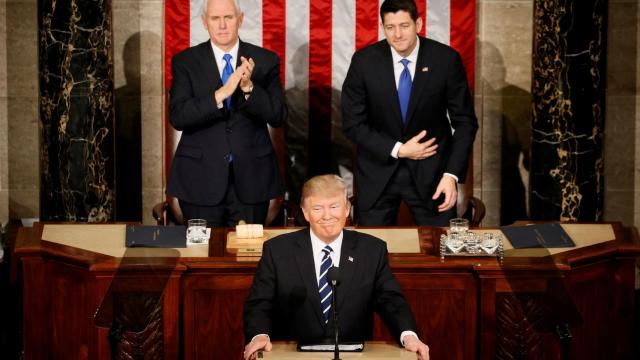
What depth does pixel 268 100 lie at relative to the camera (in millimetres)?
5367

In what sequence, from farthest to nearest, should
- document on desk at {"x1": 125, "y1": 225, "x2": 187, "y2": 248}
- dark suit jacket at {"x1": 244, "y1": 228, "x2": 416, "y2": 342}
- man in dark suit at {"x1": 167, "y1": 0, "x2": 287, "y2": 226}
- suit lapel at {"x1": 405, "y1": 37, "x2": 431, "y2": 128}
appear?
suit lapel at {"x1": 405, "y1": 37, "x2": 431, "y2": 128}
man in dark suit at {"x1": 167, "y1": 0, "x2": 287, "y2": 226}
document on desk at {"x1": 125, "y1": 225, "x2": 187, "y2": 248}
dark suit jacket at {"x1": 244, "y1": 228, "x2": 416, "y2": 342}

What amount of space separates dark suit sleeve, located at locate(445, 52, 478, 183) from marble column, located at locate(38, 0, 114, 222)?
2.31 m

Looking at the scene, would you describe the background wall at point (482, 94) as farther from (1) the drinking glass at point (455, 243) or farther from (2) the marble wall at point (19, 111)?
(1) the drinking glass at point (455, 243)

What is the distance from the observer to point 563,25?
250 inches

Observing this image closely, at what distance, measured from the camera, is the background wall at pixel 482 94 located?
6957 millimetres

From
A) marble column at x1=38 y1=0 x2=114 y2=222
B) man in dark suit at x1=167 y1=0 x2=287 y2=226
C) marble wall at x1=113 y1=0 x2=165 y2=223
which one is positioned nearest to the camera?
man in dark suit at x1=167 y1=0 x2=287 y2=226

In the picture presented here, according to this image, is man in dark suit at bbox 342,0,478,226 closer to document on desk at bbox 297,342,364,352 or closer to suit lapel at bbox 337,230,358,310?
suit lapel at bbox 337,230,358,310

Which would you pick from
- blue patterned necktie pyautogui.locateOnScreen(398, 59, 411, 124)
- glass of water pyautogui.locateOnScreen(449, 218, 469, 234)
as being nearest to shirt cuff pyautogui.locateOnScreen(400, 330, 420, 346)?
glass of water pyautogui.locateOnScreen(449, 218, 469, 234)

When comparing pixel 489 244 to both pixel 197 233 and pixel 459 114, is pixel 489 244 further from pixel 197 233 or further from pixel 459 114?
pixel 197 233

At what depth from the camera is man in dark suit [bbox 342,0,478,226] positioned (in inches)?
214

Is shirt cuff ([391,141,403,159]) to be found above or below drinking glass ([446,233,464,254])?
above

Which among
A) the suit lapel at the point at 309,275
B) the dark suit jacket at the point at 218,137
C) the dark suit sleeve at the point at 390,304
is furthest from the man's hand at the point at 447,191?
the suit lapel at the point at 309,275

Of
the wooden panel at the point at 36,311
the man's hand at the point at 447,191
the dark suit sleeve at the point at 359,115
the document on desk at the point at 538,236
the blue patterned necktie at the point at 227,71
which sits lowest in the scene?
the wooden panel at the point at 36,311

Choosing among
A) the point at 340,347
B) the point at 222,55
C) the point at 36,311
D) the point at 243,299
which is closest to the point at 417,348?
the point at 340,347
